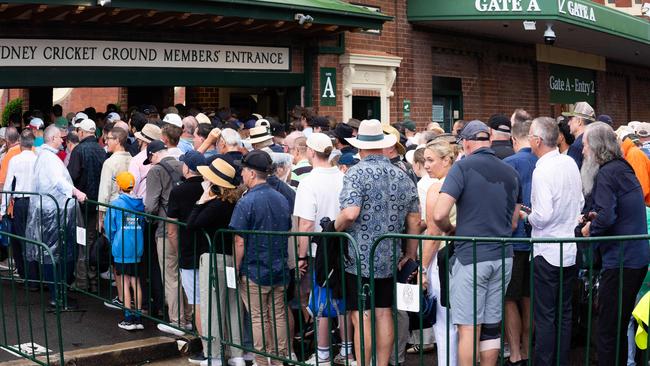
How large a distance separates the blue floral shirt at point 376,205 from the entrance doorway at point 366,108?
941 cm

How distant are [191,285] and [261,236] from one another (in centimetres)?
117

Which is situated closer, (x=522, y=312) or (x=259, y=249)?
(x=259, y=249)

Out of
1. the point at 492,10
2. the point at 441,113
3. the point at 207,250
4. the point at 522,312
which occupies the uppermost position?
the point at 492,10

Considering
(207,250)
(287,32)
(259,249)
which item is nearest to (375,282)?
(259,249)

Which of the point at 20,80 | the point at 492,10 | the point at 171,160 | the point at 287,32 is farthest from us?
the point at 492,10

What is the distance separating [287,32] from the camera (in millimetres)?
14352

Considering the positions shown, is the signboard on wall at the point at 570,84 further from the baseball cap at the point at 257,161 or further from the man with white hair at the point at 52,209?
the baseball cap at the point at 257,161

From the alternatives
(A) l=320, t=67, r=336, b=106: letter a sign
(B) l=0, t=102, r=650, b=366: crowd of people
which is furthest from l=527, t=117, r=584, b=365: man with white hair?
(A) l=320, t=67, r=336, b=106: letter a sign

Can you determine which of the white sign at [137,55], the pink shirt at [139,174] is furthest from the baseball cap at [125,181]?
the white sign at [137,55]

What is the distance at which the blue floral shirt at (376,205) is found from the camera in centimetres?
656

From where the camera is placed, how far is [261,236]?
7.05 metres

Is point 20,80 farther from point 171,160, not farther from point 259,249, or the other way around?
point 259,249

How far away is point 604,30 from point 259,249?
13.5m

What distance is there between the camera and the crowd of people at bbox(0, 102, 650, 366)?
20.4ft
